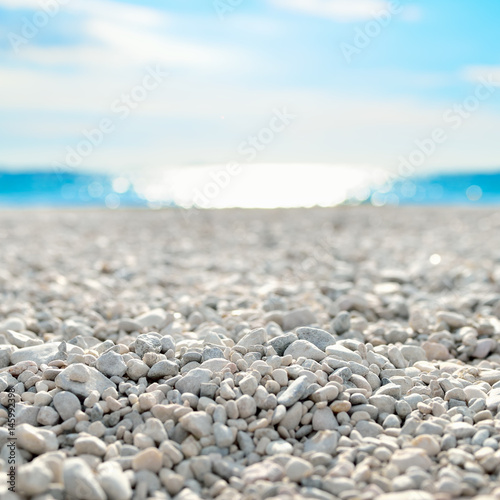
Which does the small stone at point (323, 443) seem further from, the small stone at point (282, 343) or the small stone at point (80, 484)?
the small stone at point (80, 484)

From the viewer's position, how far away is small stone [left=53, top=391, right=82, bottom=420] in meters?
1.97

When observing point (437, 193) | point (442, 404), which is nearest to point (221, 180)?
point (442, 404)

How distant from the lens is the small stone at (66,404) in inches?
77.4

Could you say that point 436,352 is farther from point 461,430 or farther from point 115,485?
point 115,485

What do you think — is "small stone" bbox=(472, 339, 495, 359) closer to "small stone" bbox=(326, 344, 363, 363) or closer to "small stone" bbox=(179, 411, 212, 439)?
"small stone" bbox=(326, 344, 363, 363)

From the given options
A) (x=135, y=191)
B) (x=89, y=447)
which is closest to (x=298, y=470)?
(x=89, y=447)

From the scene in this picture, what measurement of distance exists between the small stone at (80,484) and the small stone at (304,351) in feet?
3.24

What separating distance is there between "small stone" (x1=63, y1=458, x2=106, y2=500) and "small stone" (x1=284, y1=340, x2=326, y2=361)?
3.24ft

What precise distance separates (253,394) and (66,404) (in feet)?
2.11

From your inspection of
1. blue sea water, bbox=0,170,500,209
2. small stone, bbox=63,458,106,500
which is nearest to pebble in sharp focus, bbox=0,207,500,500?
small stone, bbox=63,458,106,500

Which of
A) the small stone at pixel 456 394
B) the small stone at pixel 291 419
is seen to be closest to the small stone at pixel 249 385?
the small stone at pixel 291 419

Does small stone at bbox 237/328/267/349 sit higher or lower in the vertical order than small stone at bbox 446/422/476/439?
higher

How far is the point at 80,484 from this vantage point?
1.53 metres

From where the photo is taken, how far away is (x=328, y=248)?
685 cm
